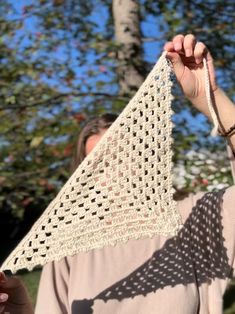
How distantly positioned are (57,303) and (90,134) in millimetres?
537

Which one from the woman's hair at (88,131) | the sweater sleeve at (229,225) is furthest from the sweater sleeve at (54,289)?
the sweater sleeve at (229,225)

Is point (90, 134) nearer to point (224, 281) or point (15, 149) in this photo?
point (224, 281)

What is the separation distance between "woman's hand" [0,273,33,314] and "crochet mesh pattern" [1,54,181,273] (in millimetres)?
112

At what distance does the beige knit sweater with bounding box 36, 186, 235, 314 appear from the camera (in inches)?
67.0

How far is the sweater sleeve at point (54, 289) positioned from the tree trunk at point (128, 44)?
1546mm

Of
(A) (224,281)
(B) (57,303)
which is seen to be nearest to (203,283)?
(A) (224,281)

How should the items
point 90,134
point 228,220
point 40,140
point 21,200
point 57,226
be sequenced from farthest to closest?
point 21,200 → point 40,140 → point 90,134 → point 228,220 → point 57,226

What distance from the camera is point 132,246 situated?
182 centimetres

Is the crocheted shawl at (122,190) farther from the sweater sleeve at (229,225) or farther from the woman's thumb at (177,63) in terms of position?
the sweater sleeve at (229,225)

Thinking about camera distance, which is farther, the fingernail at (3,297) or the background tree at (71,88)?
the background tree at (71,88)

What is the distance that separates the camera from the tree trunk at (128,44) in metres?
3.20

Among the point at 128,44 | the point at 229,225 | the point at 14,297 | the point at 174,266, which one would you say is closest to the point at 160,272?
the point at 174,266

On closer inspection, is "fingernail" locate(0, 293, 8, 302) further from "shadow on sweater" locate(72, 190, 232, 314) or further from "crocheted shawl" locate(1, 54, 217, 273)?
"shadow on sweater" locate(72, 190, 232, 314)

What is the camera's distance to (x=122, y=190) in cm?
162
